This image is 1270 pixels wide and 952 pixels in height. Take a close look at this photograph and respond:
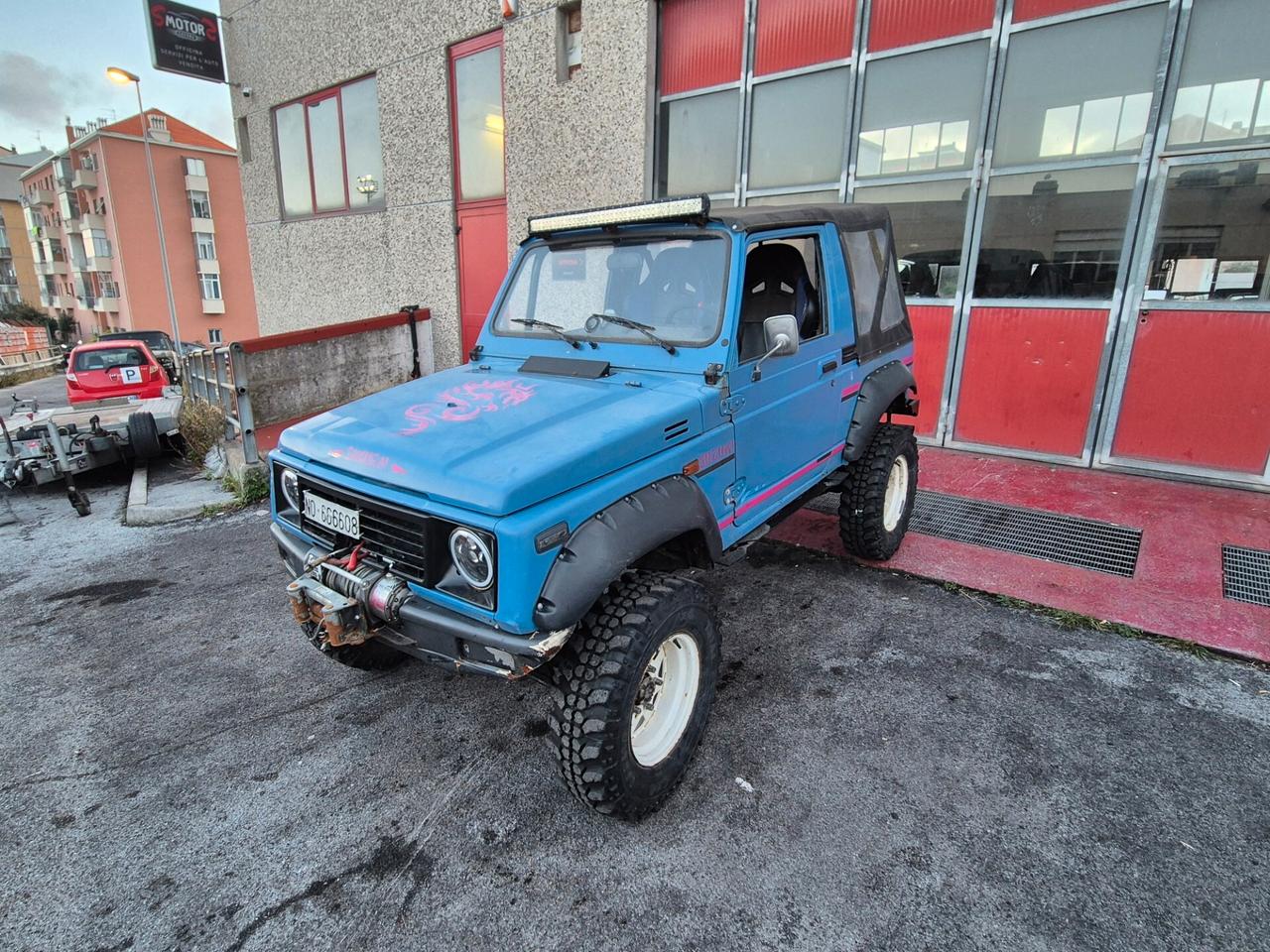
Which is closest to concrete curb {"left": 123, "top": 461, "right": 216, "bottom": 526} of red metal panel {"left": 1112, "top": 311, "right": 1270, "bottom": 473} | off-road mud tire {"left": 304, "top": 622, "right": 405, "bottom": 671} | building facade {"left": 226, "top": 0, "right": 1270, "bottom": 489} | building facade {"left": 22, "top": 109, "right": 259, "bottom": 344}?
off-road mud tire {"left": 304, "top": 622, "right": 405, "bottom": 671}

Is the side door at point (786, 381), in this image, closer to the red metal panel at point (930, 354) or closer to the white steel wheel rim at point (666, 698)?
the white steel wheel rim at point (666, 698)

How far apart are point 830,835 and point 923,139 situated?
6.15 meters

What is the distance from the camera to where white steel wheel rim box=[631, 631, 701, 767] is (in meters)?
2.53

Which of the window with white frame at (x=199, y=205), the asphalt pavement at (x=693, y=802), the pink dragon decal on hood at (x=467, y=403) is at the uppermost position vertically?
the window with white frame at (x=199, y=205)

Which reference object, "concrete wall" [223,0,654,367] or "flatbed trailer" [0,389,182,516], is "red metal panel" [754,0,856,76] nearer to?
"concrete wall" [223,0,654,367]

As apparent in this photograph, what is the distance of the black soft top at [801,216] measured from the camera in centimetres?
306

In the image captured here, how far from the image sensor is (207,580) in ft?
15.2

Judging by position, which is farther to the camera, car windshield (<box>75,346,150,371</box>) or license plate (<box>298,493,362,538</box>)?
car windshield (<box>75,346,150,371</box>)

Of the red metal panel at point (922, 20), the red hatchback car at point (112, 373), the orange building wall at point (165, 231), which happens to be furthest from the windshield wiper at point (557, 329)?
the orange building wall at point (165, 231)

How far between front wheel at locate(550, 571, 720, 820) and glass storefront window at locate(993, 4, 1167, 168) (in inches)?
218

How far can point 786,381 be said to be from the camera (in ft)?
10.7

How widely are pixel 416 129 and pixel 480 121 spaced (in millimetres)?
1223

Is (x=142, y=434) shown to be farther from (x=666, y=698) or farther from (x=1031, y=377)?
(x=1031, y=377)

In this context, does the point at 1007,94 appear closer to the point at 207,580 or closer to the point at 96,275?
the point at 207,580
